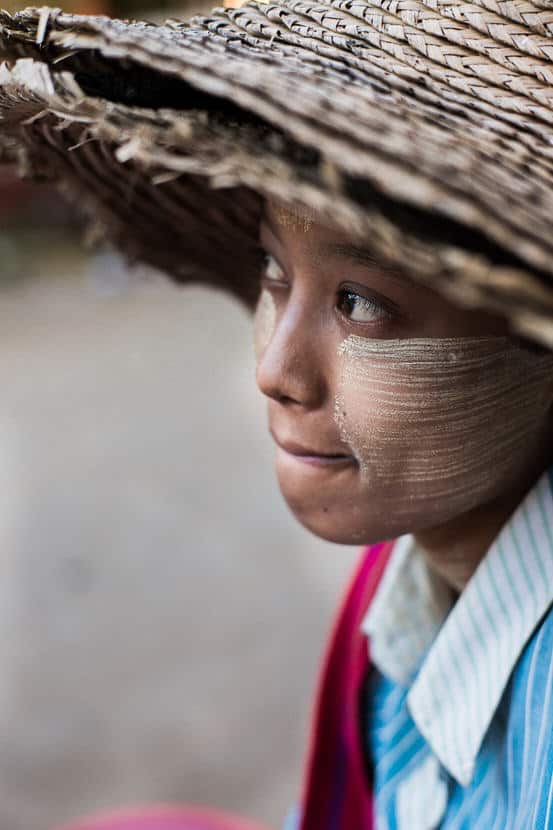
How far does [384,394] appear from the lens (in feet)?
2.23

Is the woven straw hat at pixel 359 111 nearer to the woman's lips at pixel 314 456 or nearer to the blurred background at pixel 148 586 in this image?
the woman's lips at pixel 314 456

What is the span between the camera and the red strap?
100 centimetres

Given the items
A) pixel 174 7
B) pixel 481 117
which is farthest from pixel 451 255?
pixel 174 7

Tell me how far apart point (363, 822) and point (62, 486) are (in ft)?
7.41

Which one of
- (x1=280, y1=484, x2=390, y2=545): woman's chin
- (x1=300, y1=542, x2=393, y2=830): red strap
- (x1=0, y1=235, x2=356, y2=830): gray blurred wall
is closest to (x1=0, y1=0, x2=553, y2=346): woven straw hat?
(x1=280, y1=484, x2=390, y2=545): woman's chin

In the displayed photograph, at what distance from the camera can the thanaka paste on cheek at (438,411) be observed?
26.5 inches

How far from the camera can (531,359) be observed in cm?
69

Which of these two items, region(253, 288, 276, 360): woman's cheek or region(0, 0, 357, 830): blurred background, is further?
region(0, 0, 357, 830): blurred background

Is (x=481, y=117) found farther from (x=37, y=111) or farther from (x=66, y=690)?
(x=66, y=690)

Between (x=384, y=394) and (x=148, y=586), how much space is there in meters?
2.04

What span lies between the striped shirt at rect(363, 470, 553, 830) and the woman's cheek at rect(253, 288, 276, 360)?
28cm

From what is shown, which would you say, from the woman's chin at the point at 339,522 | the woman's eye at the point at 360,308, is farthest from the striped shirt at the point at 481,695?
the woman's eye at the point at 360,308

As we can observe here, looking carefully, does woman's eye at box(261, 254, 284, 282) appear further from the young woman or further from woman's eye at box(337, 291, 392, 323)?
woman's eye at box(337, 291, 392, 323)

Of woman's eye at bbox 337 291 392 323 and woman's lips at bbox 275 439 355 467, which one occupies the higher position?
woman's eye at bbox 337 291 392 323
